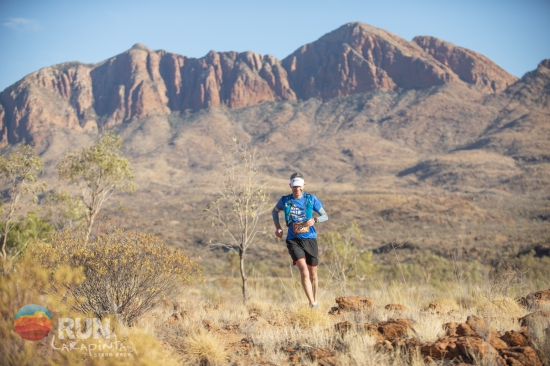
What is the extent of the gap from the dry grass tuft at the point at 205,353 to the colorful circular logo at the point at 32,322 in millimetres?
1218

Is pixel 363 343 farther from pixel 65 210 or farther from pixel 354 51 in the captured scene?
pixel 354 51

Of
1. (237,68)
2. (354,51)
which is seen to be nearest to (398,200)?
(354,51)

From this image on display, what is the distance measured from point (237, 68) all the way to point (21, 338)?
156 m

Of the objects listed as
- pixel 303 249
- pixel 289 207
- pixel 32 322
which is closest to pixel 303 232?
pixel 303 249

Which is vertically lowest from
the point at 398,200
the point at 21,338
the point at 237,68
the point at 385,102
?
the point at 398,200

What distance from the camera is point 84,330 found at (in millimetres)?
3754

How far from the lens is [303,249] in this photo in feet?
18.0

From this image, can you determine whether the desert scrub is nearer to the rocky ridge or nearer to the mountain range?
the mountain range

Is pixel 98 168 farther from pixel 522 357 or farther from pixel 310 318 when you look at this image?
pixel 522 357

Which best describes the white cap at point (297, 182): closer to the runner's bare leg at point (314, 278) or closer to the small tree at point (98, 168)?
the runner's bare leg at point (314, 278)

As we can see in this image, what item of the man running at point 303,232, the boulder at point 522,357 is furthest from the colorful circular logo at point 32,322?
the boulder at point 522,357

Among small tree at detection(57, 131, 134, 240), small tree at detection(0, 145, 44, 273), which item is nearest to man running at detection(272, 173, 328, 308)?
small tree at detection(57, 131, 134, 240)

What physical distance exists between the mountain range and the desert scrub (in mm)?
31080

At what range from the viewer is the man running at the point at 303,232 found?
5.37 meters
